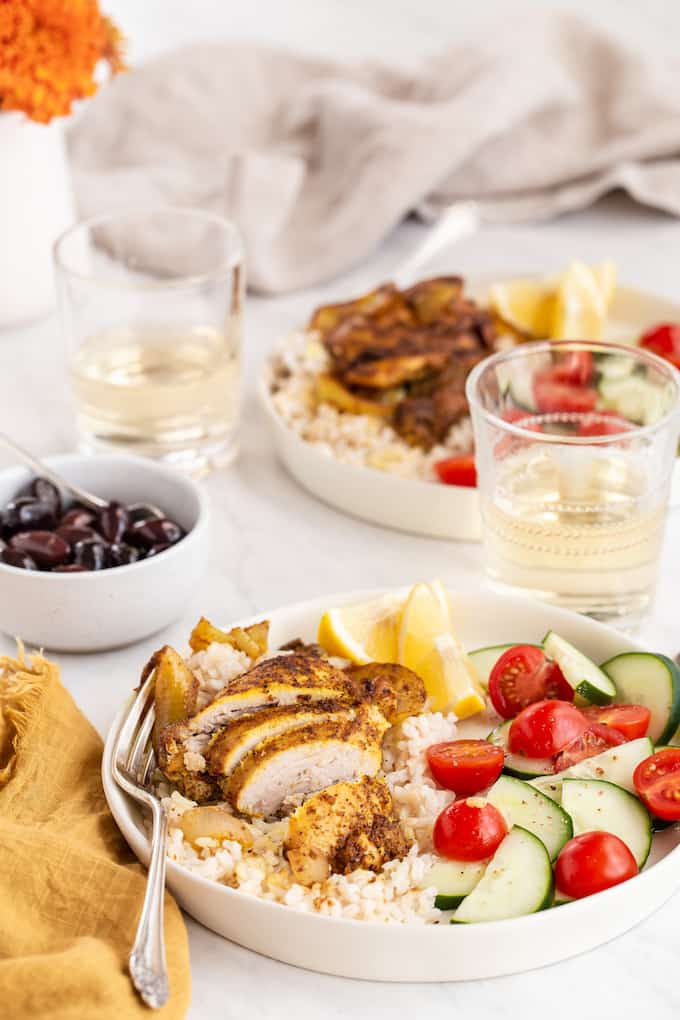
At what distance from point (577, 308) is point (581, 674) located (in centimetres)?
117

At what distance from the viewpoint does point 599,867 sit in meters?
1.41

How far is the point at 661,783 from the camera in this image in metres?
1.51

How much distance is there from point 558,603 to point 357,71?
2.29m

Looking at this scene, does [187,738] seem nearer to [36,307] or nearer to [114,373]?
[114,373]

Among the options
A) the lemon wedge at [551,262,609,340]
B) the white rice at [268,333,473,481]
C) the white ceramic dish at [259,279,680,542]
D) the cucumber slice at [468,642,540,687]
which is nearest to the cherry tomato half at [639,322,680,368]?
the lemon wedge at [551,262,609,340]

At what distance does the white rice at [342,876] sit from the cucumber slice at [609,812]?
14 centimetres

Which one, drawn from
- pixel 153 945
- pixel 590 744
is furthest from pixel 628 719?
pixel 153 945

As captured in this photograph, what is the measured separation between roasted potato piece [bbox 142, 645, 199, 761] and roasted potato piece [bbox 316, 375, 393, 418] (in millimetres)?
908

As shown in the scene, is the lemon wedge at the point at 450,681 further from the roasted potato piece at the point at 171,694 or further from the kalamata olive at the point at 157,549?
the kalamata olive at the point at 157,549

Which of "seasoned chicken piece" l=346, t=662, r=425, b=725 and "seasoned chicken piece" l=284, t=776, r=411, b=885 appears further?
"seasoned chicken piece" l=346, t=662, r=425, b=725

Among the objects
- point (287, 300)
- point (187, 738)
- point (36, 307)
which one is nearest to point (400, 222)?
point (287, 300)

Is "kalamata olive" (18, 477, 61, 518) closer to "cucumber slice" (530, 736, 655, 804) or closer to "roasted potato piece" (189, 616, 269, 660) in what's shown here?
"roasted potato piece" (189, 616, 269, 660)

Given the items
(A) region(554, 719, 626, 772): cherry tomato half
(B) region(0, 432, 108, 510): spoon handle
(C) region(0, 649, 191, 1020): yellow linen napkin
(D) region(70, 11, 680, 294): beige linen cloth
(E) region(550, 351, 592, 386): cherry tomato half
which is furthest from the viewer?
(D) region(70, 11, 680, 294): beige linen cloth

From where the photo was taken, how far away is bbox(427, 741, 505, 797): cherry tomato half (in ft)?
5.16
